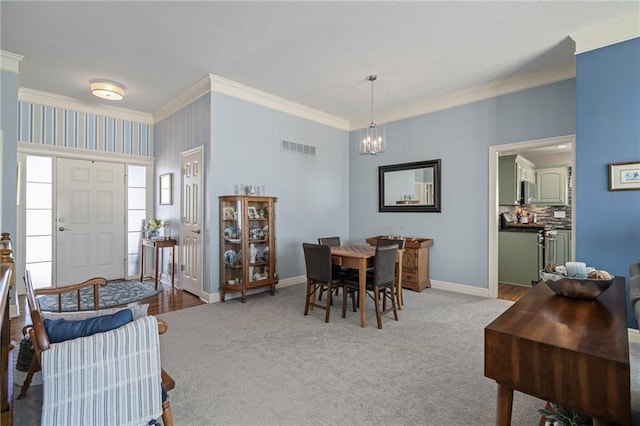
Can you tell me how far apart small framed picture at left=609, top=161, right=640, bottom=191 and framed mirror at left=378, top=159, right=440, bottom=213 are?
7.18 feet

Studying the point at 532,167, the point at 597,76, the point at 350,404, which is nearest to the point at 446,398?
the point at 350,404

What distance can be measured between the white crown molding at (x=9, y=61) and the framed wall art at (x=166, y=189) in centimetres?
220

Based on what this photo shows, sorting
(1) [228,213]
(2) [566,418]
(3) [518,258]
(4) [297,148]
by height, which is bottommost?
(2) [566,418]

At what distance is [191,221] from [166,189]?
3.71ft

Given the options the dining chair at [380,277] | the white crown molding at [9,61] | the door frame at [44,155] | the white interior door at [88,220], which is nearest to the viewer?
the dining chair at [380,277]

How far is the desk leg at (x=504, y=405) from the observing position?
1.21 meters

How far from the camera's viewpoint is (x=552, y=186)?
20.7 ft

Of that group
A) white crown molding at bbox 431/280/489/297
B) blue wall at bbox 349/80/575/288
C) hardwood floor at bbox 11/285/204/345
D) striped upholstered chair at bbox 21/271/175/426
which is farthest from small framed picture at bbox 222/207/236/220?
white crown molding at bbox 431/280/489/297

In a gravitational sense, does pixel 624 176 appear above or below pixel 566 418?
above

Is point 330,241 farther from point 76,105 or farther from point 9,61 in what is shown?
point 76,105

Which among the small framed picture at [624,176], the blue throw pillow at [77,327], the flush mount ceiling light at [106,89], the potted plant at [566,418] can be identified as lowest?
the potted plant at [566,418]

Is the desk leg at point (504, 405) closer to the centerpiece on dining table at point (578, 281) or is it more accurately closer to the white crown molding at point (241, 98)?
the centerpiece on dining table at point (578, 281)

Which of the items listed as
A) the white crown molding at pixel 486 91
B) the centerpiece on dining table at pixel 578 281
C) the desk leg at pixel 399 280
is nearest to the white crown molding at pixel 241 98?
the white crown molding at pixel 486 91

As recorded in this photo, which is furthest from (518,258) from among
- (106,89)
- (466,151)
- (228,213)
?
(106,89)
